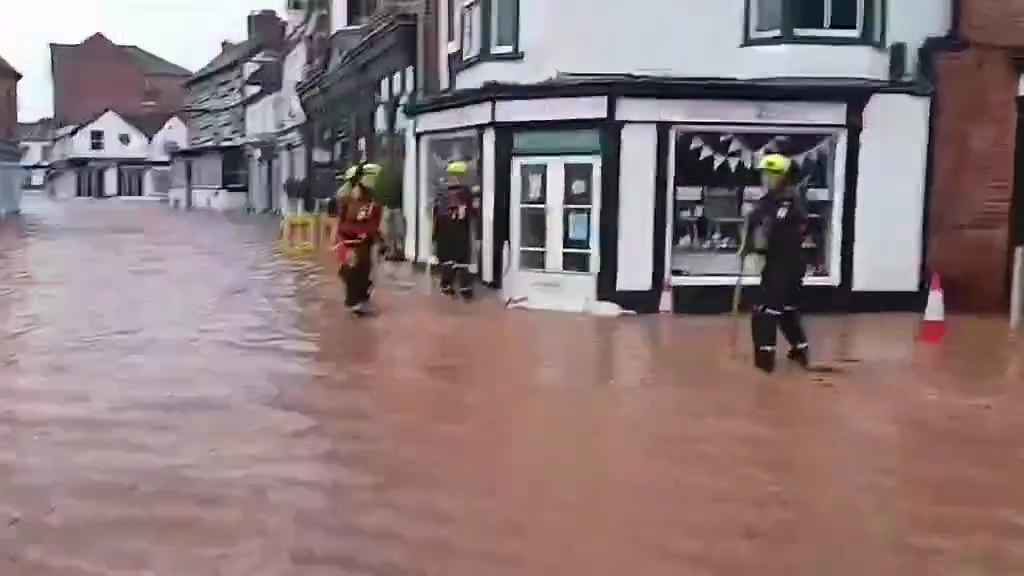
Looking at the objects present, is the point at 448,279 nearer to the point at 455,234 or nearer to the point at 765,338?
the point at 455,234

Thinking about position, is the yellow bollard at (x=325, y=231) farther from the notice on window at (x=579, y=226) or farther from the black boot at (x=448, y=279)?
the notice on window at (x=579, y=226)

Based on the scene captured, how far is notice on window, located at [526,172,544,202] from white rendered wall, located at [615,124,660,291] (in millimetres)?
1294

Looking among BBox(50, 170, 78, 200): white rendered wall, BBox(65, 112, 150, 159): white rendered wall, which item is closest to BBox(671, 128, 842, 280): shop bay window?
BBox(65, 112, 150, 159): white rendered wall

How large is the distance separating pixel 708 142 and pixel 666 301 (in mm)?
2047

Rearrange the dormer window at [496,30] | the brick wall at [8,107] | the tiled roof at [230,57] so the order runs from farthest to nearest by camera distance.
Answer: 1. the tiled roof at [230,57]
2. the brick wall at [8,107]
3. the dormer window at [496,30]

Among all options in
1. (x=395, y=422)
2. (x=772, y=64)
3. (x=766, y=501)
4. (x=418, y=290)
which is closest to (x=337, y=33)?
(x=418, y=290)

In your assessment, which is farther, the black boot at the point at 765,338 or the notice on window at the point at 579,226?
the notice on window at the point at 579,226

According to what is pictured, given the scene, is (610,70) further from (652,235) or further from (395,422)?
(395,422)

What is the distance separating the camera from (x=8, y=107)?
190 feet

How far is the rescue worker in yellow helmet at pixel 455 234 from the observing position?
688 inches

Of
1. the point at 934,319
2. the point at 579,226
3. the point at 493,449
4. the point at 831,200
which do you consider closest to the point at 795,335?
the point at 934,319

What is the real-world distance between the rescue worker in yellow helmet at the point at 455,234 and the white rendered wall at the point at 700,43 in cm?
224

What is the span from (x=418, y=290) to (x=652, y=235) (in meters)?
4.09

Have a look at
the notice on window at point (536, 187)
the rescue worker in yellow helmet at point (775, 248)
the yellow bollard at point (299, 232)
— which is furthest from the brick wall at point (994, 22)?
the yellow bollard at point (299, 232)
